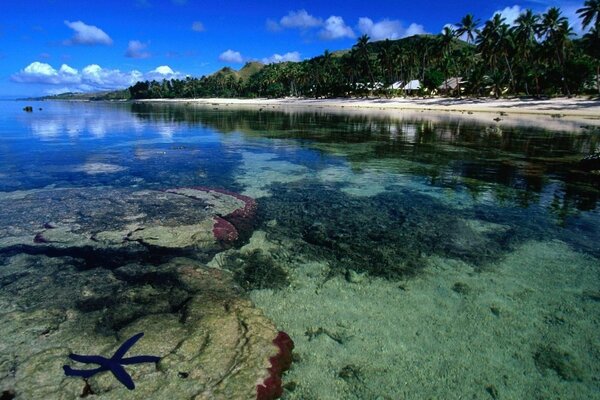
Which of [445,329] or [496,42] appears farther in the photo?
[496,42]

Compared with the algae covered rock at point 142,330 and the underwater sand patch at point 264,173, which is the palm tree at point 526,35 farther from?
the algae covered rock at point 142,330

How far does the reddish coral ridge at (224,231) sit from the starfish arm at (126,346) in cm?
475

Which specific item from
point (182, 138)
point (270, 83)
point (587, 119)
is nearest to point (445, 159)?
point (182, 138)

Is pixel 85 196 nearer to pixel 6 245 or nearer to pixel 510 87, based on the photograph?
pixel 6 245

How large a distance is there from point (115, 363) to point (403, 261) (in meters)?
7.03

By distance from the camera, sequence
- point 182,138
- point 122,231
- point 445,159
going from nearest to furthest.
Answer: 1. point 122,231
2. point 445,159
3. point 182,138

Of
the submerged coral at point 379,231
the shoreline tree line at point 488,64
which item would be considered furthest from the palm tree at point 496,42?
the submerged coral at point 379,231

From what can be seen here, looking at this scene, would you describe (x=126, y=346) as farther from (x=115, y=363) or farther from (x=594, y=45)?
(x=594, y=45)

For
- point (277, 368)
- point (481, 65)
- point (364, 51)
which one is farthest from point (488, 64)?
point (277, 368)

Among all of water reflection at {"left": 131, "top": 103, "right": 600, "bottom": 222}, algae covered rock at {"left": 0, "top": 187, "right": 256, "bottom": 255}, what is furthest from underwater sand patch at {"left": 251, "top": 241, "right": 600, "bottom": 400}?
water reflection at {"left": 131, "top": 103, "right": 600, "bottom": 222}

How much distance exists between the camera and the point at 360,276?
356 inches

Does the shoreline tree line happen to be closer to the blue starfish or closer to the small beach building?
the small beach building

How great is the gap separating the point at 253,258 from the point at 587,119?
219 ft

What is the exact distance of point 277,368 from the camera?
5.88m
